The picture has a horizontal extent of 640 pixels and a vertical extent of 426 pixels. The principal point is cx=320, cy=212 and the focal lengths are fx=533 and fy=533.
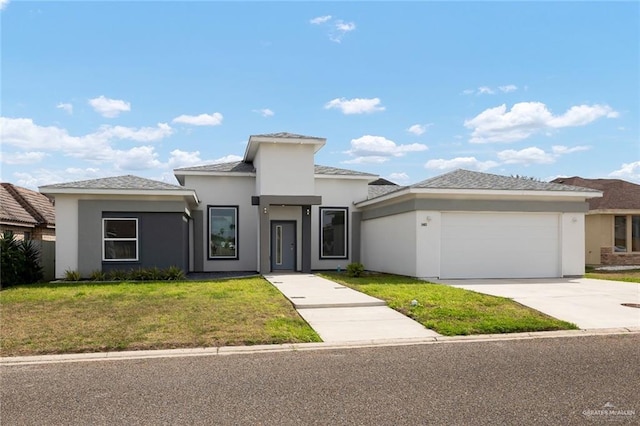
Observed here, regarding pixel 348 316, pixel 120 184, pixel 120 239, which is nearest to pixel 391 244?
pixel 348 316

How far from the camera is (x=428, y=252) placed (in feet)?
57.5

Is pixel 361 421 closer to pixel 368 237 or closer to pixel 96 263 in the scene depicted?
pixel 96 263

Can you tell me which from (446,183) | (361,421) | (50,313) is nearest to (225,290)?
(50,313)

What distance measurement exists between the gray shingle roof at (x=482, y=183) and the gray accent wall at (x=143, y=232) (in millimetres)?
8381

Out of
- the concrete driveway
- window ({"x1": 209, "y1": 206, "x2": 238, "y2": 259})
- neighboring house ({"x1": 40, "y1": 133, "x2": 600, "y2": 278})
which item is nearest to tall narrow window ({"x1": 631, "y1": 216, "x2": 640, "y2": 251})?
neighboring house ({"x1": 40, "y1": 133, "x2": 600, "y2": 278})

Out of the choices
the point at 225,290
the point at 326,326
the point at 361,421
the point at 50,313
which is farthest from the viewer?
the point at 225,290

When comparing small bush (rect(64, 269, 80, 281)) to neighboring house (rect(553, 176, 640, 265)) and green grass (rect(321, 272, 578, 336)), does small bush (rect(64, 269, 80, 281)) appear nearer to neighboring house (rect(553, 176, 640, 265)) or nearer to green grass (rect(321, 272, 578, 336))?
green grass (rect(321, 272, 578, 336))

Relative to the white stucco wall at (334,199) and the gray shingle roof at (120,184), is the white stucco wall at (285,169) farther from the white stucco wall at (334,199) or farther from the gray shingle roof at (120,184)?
the gray shingle roof at (120,184)

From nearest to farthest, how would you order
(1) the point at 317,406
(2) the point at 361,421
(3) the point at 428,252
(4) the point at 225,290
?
(2) the point at 361,421
(1) the point at 317,406
(4) the point at 225,290
(3) the point at 428,252

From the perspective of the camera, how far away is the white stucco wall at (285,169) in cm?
1997

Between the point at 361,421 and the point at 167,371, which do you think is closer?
the point at 361,421

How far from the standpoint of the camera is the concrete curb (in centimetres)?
752

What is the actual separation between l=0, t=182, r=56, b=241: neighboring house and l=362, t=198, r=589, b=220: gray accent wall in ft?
→ 54.8

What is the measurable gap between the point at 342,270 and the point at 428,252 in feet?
18.1
